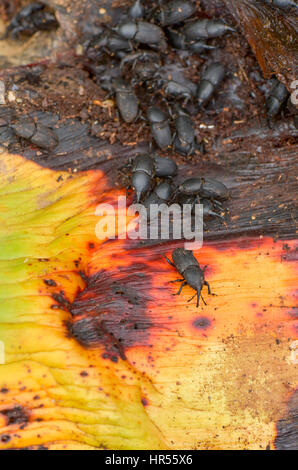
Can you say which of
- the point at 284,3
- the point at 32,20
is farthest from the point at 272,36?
the point at 32,20

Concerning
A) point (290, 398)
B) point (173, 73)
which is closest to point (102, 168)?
point (173, 73)

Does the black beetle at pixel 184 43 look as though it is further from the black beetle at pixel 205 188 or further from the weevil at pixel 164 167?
the black beetle at pixel 205 188

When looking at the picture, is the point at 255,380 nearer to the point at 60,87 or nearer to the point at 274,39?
the point at 274,39

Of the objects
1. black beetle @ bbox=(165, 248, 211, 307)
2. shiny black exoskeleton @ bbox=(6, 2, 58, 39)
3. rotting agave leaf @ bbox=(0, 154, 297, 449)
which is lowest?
rotting agave leaf @ bbox=(0, 154, 297, 449)

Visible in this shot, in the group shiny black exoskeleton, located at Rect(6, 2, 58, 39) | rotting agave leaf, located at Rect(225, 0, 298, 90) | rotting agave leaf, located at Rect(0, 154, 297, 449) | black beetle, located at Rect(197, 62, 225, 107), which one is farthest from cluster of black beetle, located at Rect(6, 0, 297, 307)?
shiny black exoskeleton, located at Rect(6, 2, 58, 39)

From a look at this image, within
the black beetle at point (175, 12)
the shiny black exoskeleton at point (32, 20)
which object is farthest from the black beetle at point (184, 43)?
the shiny black exoskeleton at point (32, 20)

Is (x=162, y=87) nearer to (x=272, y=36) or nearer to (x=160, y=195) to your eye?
(x=272, y=36)

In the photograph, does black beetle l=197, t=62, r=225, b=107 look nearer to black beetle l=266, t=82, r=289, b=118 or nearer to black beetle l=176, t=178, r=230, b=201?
black beetle l=266, t=82, r=289, b=118
